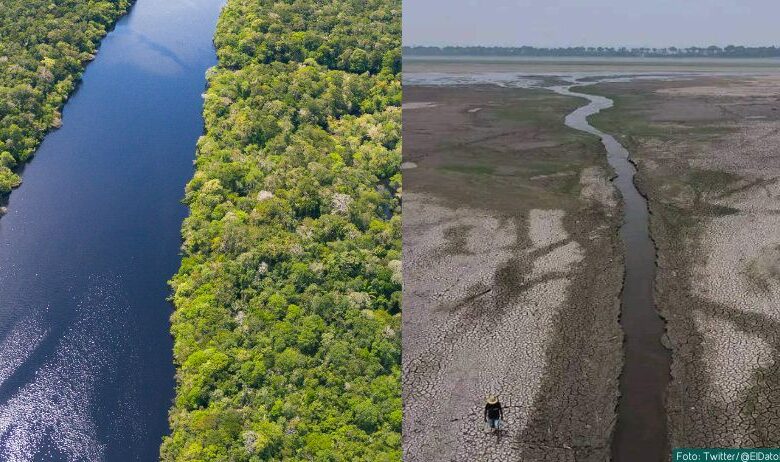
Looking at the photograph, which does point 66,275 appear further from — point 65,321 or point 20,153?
point 20,153

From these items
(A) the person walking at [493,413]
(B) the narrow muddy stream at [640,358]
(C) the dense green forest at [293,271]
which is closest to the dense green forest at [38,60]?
(C) the dense green forest at [293,271]

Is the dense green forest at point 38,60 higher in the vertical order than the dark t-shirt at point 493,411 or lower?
higher

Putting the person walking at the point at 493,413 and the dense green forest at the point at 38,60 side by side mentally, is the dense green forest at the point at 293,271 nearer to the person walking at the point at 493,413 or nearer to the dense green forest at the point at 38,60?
the person walking at the point at 493,413

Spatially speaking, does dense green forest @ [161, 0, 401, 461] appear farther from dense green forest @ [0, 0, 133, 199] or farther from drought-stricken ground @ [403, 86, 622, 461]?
dense green forest @ [0, 0, 133, 199]

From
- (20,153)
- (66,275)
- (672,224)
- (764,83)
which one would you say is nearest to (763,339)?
(672,224)

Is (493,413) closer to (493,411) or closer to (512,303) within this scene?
(493,411)

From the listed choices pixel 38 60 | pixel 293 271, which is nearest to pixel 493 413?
pixel 293 271

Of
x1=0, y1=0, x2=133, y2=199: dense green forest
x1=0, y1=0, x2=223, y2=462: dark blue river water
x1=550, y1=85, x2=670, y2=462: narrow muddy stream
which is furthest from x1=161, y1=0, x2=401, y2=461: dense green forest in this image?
x1=0, y1=0, x2=133, y2=199: dense green forest
